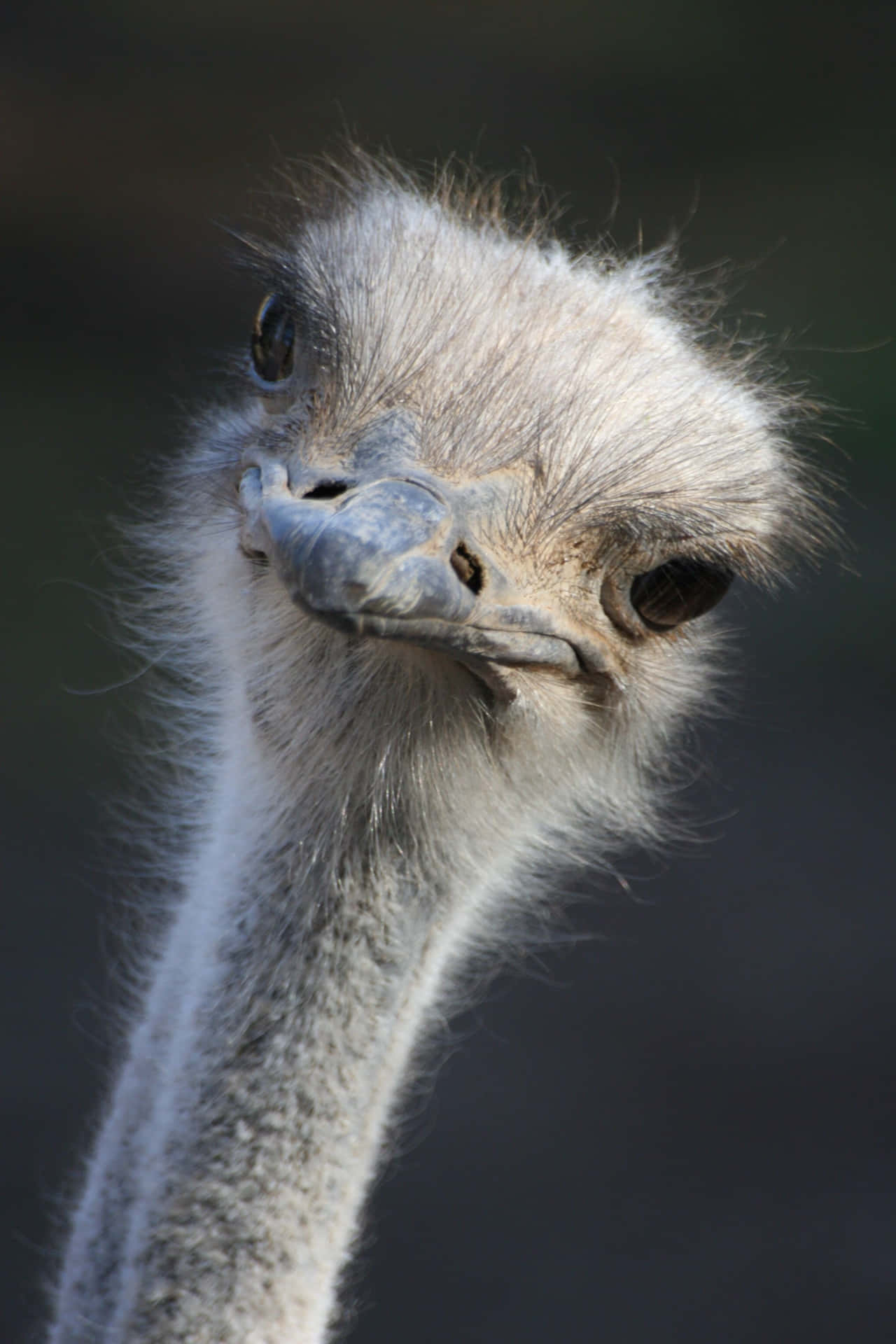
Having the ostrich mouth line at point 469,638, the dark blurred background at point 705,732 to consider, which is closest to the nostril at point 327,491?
the ostrich mouth line at point 469,638

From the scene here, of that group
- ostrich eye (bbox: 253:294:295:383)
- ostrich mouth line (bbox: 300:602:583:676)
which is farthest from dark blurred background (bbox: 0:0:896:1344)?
ostrich mouth line (bbox: 300:602:583:676)

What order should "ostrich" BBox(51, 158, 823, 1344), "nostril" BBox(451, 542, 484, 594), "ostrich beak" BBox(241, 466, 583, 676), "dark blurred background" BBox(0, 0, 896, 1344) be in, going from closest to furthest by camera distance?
"ostrich beak" BBox(241, 466, 583, 676)
"nostril" BBox(451, 542, 484, 594)
"ostrich" BBox(51, 158, 823, 1344)
"dark blurred background" BBox(0, 0, 896, 1344)

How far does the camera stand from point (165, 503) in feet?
6.41

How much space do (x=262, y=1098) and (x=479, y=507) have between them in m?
0.58

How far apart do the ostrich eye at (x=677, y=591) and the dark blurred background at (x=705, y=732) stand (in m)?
1.36

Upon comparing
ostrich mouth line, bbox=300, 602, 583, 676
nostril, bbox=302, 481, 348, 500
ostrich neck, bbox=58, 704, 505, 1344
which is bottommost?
ostrich neck, bbox=58, 704, 505, 1344

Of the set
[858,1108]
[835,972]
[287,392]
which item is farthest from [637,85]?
[287,392]

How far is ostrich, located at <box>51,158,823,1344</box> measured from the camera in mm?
1384

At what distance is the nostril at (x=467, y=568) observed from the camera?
1242 mm

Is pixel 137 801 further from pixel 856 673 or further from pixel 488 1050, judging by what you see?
pixel 856 673

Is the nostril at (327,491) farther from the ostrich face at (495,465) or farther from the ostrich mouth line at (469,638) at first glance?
the ostrich mouth line at (469,638)

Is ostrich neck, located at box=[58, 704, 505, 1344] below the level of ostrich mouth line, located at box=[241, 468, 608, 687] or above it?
below

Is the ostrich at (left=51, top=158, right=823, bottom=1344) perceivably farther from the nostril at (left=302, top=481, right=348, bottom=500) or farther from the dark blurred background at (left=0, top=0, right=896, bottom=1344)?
the dark blurred background at (left=0, top=0, right=896, bottom=1344)

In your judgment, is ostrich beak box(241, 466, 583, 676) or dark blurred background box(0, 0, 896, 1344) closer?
ostrich beak box(241, 466, 583, 676)
